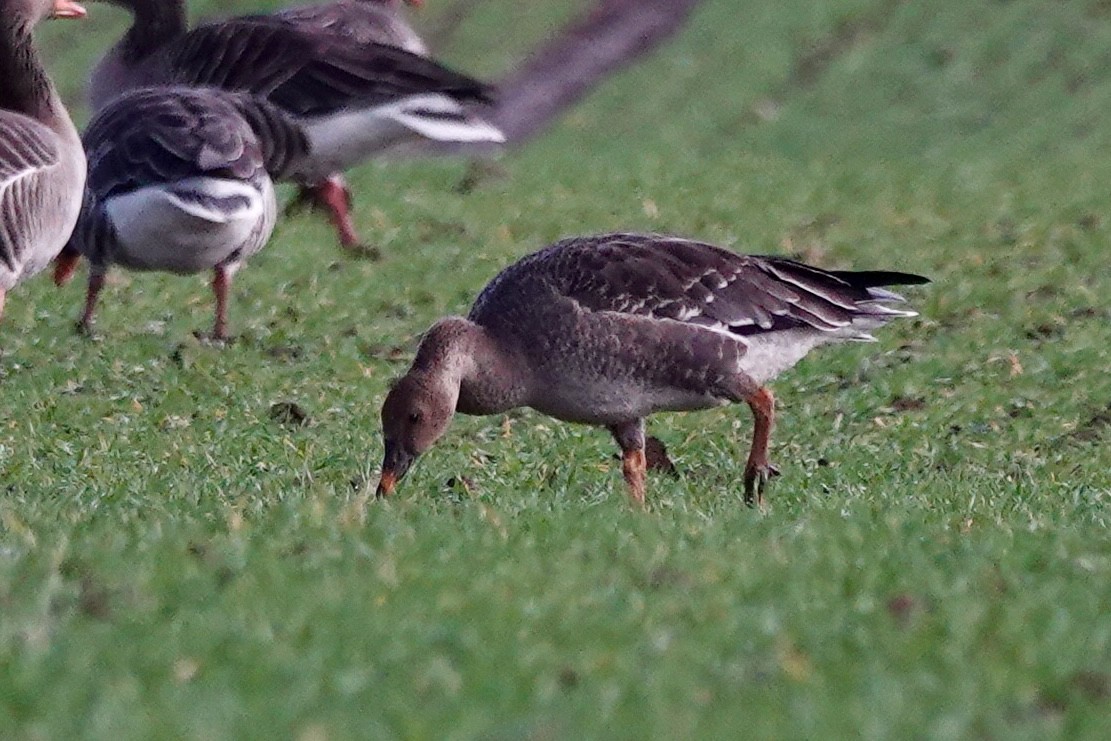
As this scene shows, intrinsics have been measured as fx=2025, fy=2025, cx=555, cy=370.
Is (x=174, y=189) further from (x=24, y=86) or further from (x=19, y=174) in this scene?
(x=19, y=174)

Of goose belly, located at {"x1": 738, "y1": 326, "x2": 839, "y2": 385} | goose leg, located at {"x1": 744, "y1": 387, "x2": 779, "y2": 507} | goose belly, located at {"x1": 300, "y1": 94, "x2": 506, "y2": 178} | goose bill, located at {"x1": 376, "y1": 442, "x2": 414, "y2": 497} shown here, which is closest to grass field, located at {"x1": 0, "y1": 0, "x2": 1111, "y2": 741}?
goose bill, located at {"x1": 376, "y1": 442, "x2": 414, "y2": 497}

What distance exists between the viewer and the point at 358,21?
1593 cm

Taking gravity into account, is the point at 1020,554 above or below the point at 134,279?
above

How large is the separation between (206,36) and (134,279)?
196 cm

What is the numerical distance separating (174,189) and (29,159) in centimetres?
228

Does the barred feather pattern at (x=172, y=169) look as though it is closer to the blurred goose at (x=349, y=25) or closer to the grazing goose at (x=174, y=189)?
the grazing goose at (x=174, y=189)

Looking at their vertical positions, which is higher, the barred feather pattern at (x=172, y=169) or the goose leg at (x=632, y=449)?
the goose leg at (x=632, y=449)

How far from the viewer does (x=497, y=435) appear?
10680 mm

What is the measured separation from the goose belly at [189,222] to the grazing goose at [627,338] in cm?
376

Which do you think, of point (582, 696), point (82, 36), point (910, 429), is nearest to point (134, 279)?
point (910, 429)

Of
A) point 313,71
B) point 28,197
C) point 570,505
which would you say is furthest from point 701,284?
point 313,71

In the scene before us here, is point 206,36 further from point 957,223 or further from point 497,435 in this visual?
point 957,223

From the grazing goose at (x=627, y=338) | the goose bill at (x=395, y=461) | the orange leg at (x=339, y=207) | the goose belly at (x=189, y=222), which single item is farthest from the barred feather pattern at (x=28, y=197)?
the orange leg at (x=339, y=207)

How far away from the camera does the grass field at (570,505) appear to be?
14.9ft
